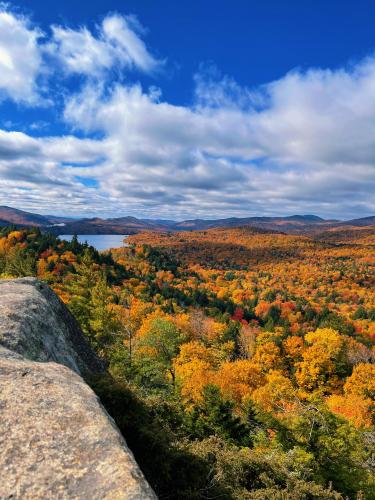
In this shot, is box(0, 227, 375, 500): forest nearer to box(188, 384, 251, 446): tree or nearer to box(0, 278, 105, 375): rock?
box(188, 384, 251, 446): tree

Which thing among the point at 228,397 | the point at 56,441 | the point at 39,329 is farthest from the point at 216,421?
the point at 56,441

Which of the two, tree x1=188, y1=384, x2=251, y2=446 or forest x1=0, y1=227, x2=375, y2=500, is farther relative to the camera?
tree x1=188, y1=384, x2=251, y2=446

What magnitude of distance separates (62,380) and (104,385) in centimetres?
445

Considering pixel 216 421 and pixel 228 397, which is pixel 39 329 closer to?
pixel 216 421

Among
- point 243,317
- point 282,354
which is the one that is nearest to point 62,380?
point 282,354

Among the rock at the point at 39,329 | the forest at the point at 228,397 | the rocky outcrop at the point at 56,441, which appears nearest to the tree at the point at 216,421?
the forest at the point at 228,397

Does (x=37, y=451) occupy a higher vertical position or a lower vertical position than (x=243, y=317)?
higher

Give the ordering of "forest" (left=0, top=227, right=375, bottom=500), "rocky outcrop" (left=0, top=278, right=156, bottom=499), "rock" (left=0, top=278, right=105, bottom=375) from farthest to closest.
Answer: "rock" (left=0, top=278, right=105, bottom=375), "forest" (left=0, top=227, right=375, bottom=500), "rocky outcrop" (left=0, top=278, right=156, bottom=499)

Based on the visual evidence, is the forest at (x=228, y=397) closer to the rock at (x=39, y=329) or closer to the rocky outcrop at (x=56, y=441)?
the rock at (x=39, y=329)

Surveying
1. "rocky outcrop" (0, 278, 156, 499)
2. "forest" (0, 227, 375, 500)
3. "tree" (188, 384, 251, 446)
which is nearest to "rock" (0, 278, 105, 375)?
"rocky outcrop" (0, 278, 156, 499)

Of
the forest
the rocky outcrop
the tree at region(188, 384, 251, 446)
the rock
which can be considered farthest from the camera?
the tree at region(188, 384, 251, 446)

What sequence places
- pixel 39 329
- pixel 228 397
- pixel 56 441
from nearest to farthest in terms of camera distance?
1. pixel 56 441
2. pixel 39 329
3. pixel 228 397

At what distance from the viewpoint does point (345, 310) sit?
17275 centimetres

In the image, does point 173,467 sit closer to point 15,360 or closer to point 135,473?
point 135,473
